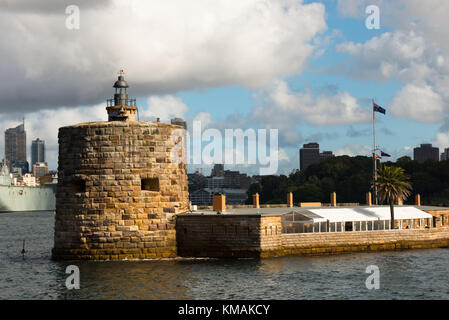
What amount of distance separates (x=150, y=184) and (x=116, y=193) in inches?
120

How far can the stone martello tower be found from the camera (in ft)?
162

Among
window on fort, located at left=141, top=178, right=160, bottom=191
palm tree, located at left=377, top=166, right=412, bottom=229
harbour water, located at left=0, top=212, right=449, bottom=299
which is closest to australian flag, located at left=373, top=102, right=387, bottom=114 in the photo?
palm tree, located at left=377, top=166, right=412, bottom=229

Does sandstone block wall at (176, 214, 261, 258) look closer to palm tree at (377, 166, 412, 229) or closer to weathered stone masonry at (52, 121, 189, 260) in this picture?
weathered stone masonry at (52, 121, 189, 260)

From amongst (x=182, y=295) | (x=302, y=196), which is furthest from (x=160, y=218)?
(x=302, y=196)

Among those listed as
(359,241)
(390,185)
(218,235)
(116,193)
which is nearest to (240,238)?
(218,235)

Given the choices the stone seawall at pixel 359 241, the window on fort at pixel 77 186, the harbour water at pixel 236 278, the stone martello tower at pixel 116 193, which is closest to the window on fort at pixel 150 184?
the stone martello tower at pixel 116 193

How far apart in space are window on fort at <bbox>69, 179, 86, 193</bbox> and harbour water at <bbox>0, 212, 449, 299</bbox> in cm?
541

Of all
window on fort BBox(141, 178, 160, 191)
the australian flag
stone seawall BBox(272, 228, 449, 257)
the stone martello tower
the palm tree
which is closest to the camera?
the stone martello tower

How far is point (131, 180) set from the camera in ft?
163

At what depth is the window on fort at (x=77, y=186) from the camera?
50.6 metres

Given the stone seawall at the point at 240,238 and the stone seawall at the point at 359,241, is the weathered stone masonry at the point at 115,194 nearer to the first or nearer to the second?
the stone seawall at the point at 240,238

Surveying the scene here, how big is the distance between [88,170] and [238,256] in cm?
1256

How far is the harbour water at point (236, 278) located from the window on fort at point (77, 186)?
5.41 metres
